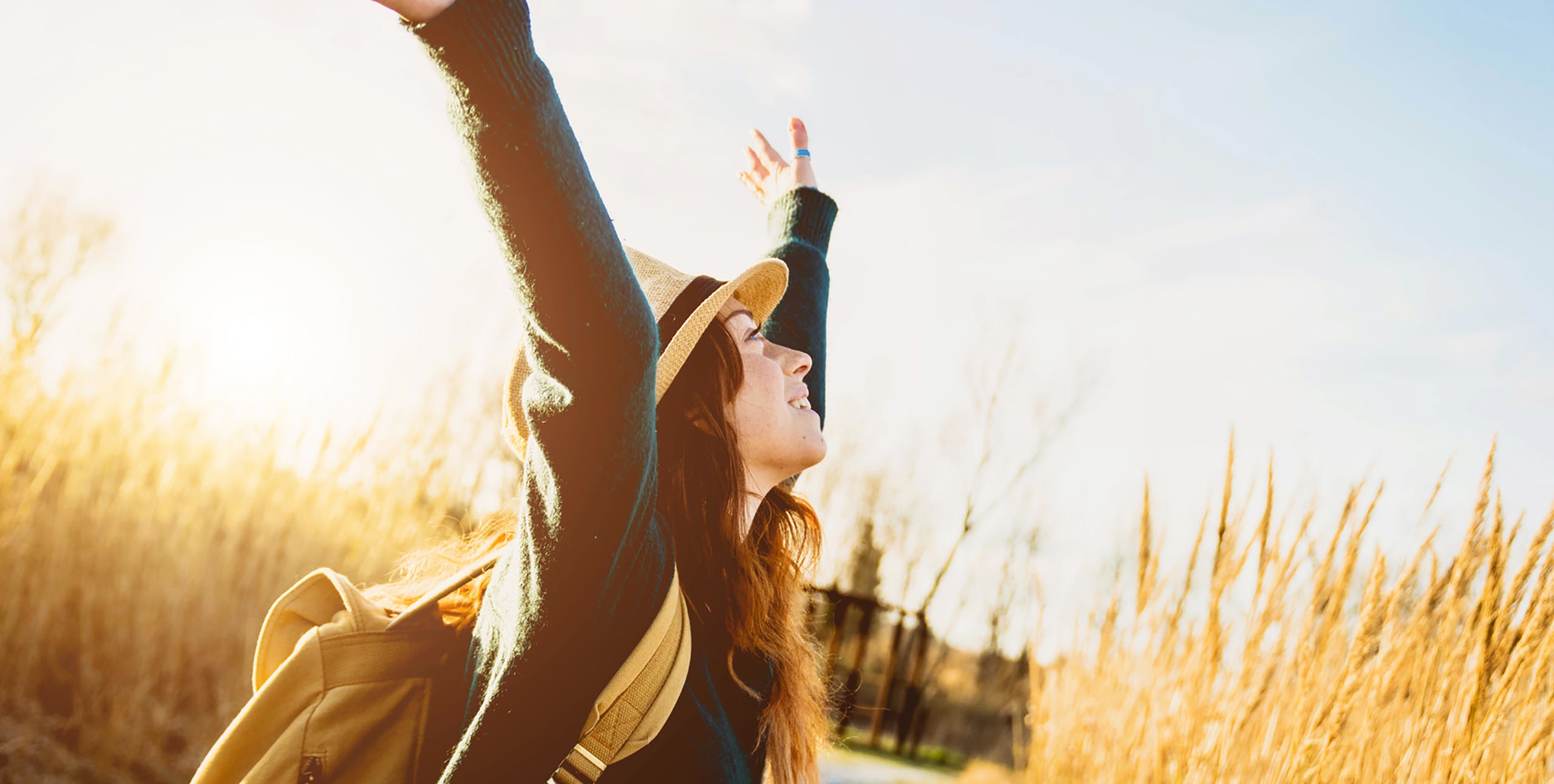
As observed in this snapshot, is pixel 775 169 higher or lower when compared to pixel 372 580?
higher

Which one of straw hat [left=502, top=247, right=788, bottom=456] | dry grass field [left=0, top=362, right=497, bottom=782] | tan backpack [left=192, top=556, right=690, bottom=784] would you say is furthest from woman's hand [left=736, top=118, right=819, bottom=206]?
dry grass field [left=0, top=362, right=497, bottom=782]

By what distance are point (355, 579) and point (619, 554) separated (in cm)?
391

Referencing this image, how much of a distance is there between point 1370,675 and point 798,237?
1.72m

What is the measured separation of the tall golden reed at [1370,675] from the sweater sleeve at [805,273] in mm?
968

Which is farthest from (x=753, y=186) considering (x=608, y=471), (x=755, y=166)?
(x=608, y=471)

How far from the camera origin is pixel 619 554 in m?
1.12

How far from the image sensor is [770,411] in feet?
5.56

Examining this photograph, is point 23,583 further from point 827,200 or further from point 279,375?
point 827,200

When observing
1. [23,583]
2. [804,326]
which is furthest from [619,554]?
[23,583]

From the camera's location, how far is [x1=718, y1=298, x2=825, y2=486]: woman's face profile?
5.53ft

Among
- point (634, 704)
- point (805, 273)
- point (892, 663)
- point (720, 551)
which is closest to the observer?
point (634, 704)

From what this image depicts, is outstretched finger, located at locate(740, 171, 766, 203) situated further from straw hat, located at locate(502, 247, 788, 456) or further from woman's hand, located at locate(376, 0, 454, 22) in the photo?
Answer: woman's hand, located at locate(376, 0, 454, 22)

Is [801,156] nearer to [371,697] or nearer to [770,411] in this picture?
[770,411]

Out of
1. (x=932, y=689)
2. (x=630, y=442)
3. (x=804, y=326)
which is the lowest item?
(x=932, y=689)
